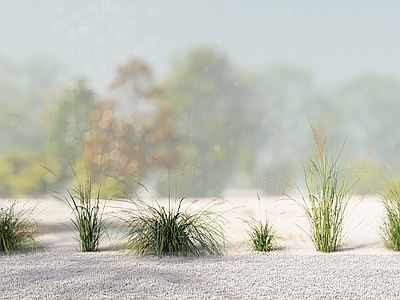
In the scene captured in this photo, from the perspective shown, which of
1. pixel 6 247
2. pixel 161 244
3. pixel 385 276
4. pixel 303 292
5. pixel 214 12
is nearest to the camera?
pixel 303 292

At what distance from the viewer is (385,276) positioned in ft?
12.4

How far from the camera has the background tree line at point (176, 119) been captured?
6953 mm

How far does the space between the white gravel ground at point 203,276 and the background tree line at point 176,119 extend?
7.17 ft

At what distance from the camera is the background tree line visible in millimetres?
6953

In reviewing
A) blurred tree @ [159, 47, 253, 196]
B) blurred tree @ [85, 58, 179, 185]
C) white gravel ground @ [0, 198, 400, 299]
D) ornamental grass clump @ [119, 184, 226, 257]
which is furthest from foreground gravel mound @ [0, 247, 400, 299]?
blurred tree @ [85, 58, 179, 185]

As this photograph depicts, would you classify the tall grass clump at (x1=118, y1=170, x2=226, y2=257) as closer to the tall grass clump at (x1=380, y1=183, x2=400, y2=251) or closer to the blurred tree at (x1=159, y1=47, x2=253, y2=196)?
the tall grass clump at (x1=380, y1=183, x2=400, y2=251)

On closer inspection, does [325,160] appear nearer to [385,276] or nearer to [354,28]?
[385,276]

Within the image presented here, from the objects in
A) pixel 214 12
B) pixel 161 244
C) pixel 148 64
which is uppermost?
pixel 214 12

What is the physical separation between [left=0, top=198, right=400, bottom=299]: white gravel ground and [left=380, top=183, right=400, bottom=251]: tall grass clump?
15 centimetres

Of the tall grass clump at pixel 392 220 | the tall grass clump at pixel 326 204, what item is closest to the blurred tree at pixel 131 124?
the tall grass clump at pixel 326 204

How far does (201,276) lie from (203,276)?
0.5 inches

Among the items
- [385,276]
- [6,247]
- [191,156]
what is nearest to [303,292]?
[385,276]

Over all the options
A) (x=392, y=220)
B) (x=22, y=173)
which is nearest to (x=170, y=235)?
(x=392, y=220)

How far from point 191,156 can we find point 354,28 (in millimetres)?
2562
